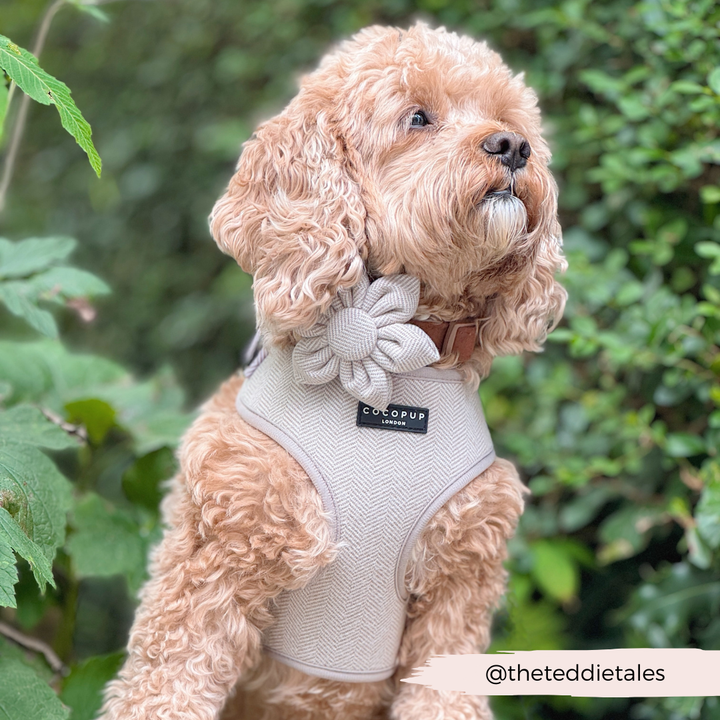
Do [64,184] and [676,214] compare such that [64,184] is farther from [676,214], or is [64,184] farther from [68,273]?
[676,214]

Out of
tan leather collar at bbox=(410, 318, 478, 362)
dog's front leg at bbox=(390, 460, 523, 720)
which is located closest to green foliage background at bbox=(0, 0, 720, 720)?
dog's front leg at bbox=(390, 460, 523, 720)

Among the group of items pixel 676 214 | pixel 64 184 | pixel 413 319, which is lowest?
pixel 413 319

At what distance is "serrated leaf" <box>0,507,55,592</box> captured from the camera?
3.88ft

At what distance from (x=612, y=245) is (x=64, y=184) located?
8.81 feet

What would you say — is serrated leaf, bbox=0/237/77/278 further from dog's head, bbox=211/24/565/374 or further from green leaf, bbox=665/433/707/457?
green leaf, bbox=665/433/707/457

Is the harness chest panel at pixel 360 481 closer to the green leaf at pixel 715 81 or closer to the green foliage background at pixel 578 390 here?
the green foliage background at pixel 578 390

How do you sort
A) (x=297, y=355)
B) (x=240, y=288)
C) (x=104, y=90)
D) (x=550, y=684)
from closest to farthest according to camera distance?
1. (x=297, y=355)
2. (x=550, y=684)
3. (x=240, y=288)
4. (x=104, y=90)

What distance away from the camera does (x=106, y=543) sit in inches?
66.3

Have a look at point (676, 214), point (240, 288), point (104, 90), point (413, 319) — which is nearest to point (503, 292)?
point (413, 319)

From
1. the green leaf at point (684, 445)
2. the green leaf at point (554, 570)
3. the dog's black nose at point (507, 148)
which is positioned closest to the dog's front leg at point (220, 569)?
the dog's black nose at point (507, 148)

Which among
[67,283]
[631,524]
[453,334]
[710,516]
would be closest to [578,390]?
[631,524]

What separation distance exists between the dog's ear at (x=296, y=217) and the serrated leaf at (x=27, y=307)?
19.7 inches

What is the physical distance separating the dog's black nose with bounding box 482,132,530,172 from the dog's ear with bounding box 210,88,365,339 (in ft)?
0.71

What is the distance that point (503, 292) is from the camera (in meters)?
1.33
